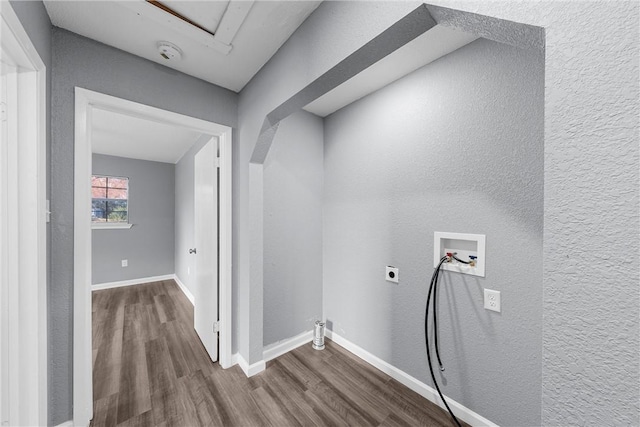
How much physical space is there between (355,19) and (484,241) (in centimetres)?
131

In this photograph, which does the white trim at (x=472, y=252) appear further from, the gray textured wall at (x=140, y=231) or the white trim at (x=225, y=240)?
the gray textured wall at (x=140, y=231)

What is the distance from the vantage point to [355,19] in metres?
0.99

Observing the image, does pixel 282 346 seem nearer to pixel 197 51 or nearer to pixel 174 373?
pixel 174 373

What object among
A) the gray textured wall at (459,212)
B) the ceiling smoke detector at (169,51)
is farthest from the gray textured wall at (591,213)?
the ceiling smoke detector at (169,51)

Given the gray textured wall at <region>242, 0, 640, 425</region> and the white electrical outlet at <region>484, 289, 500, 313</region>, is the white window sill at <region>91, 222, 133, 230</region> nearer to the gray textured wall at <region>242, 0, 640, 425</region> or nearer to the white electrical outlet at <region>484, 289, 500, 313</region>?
the white electrical outlet at <region>484, 289, 500, 313</region>

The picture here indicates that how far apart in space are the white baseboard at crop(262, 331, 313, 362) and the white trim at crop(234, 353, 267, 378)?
0.32 ft

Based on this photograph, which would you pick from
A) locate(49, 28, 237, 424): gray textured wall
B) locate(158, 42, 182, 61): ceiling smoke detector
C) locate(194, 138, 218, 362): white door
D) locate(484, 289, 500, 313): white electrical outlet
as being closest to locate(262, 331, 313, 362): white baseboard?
locate(194, 138, 218, 362): white door

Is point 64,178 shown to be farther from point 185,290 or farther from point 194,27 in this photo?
point 185,290

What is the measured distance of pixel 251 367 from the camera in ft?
6.31

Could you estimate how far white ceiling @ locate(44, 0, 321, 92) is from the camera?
1219mm

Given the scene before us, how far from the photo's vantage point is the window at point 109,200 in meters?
4.24

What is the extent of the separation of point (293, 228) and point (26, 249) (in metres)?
1.63

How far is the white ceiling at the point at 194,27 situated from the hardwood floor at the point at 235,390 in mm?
2297

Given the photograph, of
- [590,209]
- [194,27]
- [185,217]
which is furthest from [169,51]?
[185,217]
